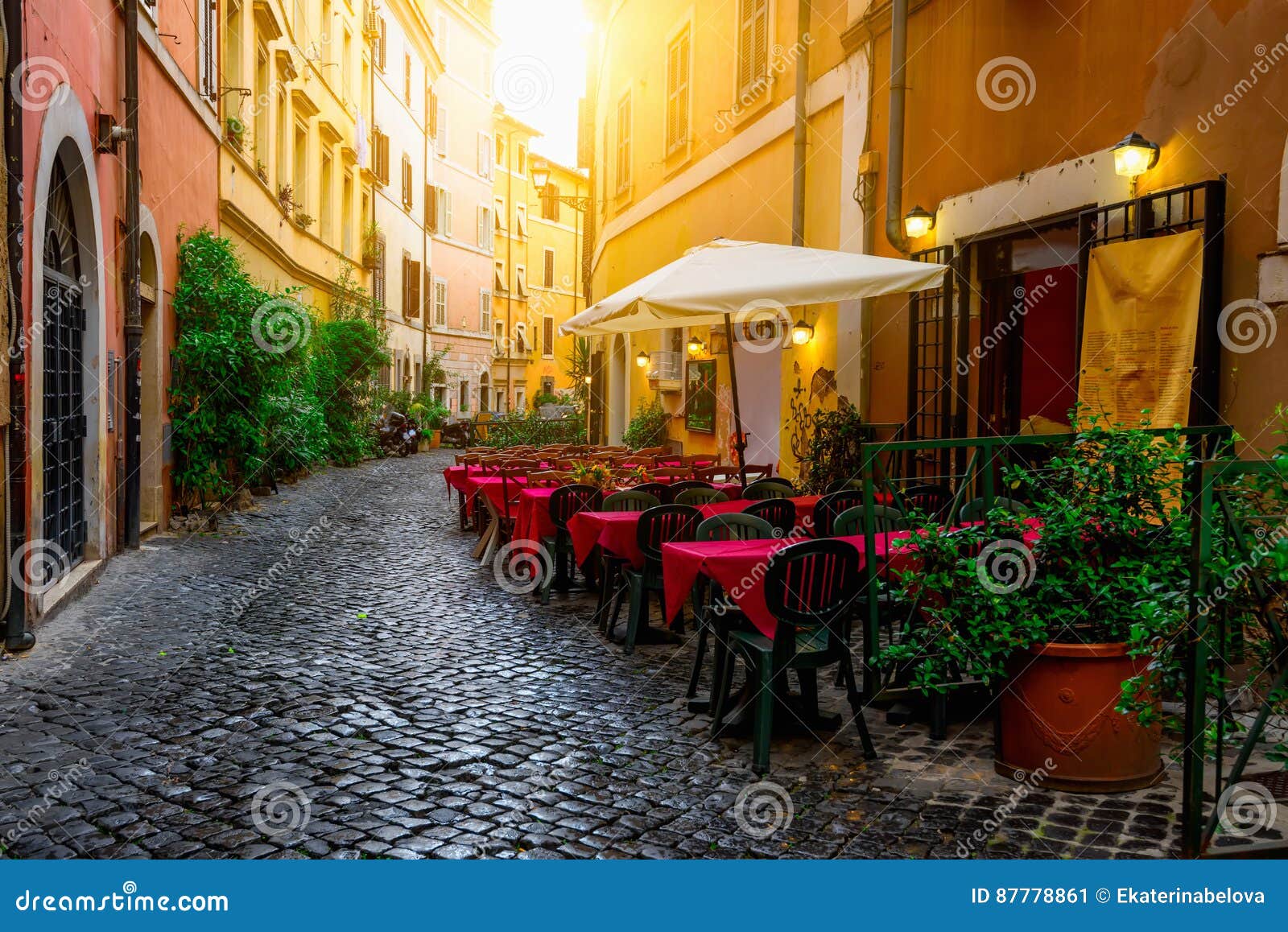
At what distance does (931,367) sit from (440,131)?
29.1 metres

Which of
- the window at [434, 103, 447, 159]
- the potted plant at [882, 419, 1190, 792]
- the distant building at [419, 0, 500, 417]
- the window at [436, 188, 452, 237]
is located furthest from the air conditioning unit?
the window at [434, 103, 447, 159]

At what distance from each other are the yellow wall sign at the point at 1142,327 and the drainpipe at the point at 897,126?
3.03m

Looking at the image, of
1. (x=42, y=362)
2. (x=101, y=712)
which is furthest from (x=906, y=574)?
(x=42, y=362)

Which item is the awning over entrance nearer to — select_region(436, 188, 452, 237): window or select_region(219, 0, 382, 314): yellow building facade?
select_region(219, 0, 382, 314): yellow building facade

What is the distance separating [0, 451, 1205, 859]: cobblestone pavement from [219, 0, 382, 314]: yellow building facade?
8.66 m

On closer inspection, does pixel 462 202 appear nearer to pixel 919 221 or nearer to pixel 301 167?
pixel 301 167

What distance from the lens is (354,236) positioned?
24.3 metres

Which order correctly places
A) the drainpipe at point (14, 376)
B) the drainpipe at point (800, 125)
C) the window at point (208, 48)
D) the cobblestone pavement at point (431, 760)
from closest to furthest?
1. the cobblestone pavement at point (431, 760)
2. the drainpipe at point (14, 376)
3. the drainpipe at point (800, 125)
4. the window at point (208, 48)

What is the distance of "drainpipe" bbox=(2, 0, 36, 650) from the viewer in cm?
587

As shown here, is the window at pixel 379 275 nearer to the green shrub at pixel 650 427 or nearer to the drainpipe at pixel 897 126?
the green shrub at pixel 650 427

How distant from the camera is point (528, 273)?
44.5 meters

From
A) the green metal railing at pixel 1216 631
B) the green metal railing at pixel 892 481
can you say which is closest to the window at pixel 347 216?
the green metal railing at pixel 892 481

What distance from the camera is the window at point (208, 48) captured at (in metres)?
12.1

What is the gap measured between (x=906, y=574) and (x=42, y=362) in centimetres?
561
